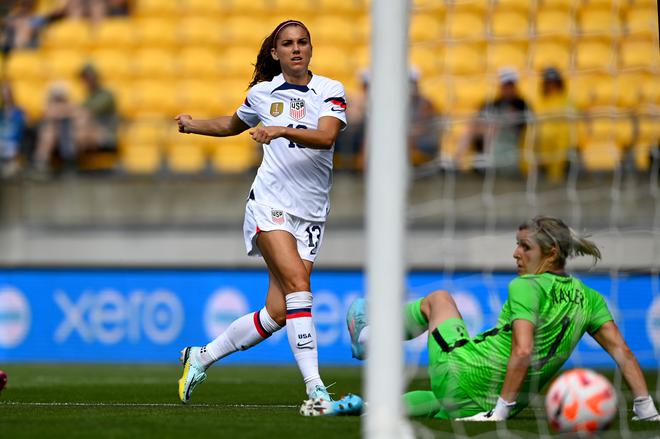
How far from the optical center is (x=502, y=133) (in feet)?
40.0

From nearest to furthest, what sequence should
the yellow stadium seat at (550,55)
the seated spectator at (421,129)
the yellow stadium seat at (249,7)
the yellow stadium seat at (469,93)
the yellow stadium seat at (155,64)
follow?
the seated spectator at (421,129) < the yellow stadium seat at (469,93) < the yellow stadium seat at (550,55) < the yellow stadium seat at (155,64) < the yellow stadium seat at (249,7)

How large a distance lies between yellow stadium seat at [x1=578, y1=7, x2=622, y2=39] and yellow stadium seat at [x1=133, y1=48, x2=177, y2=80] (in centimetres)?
543

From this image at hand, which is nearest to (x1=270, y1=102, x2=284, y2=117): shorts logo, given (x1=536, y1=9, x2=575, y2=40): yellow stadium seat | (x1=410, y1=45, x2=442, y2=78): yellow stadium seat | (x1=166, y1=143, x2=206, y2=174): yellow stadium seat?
(x1=536, y1=9, x2=575, y2=40): yellow stadium seat

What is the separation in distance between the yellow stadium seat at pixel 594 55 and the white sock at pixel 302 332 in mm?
7783

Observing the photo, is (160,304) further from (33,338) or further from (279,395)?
(279,395)

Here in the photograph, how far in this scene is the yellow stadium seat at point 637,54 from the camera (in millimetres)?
11065

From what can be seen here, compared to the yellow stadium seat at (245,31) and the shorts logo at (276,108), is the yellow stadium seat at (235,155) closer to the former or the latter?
the yellow stadium seat at (245,31)

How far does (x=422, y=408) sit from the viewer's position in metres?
6.35

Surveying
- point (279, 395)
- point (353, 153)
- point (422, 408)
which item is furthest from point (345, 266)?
point (422, 408)

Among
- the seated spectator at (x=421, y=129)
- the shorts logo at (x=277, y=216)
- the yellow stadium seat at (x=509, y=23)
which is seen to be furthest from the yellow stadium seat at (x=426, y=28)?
the shorts logo at (x=277, y=216)

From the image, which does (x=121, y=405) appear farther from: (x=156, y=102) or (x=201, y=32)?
(x=201, y=32)

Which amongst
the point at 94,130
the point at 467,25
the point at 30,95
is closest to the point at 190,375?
the point at 94,130

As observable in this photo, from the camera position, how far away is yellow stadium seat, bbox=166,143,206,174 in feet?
47.8

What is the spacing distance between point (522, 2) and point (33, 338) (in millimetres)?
6593
